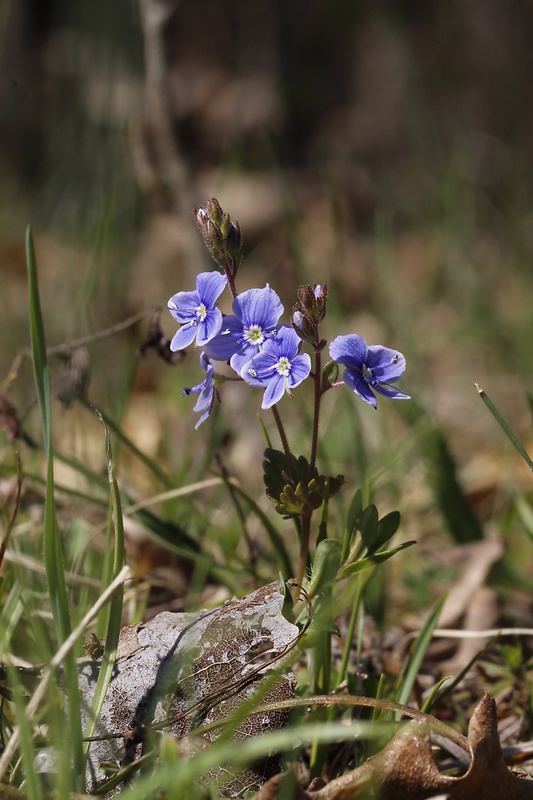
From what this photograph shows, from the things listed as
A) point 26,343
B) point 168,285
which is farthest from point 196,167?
point 26,343

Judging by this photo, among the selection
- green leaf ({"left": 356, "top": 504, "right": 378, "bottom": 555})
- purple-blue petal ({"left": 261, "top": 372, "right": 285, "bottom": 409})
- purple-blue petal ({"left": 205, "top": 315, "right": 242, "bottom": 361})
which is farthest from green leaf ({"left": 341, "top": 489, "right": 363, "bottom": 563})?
purple-blue petal ({"left": 205, "top": 315, "right": 242, "bottom": 361})

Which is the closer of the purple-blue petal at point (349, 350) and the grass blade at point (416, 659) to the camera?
the purple-blue petal at point (349, 350)

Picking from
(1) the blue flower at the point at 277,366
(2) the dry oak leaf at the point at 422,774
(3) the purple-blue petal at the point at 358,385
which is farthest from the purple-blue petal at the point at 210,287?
(2) the dry oak leaf at the point at 422,774

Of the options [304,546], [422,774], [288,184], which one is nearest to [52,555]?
[304,546]

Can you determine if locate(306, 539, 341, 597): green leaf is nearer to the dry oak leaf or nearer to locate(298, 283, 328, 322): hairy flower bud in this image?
the dry oak leaf

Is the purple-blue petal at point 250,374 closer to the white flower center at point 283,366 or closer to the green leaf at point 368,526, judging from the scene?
Answer: the white flower center at point 283,366

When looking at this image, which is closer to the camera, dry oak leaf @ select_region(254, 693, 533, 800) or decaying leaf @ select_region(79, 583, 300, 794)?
dry oak leaf @ select_region(254, 693, 533, 800)

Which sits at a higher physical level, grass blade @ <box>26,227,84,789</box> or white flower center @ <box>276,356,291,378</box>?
white flower center @ <box>276,356,291,378</box>
